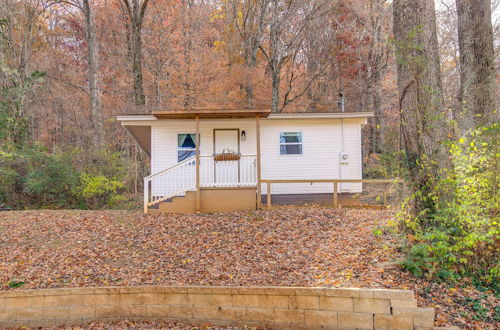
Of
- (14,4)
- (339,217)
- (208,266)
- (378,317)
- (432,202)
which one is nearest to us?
(378,317)

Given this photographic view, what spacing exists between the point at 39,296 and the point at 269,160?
7.75 m

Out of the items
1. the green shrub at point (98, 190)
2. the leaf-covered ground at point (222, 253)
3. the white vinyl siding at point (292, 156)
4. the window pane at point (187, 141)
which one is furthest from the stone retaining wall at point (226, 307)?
the green shrub at point (98, 190)

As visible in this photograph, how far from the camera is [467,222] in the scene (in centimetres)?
464

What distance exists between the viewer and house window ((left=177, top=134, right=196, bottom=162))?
11.4 m

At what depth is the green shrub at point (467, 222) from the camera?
181 inches

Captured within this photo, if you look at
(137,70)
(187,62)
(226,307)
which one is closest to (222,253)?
(226,307)

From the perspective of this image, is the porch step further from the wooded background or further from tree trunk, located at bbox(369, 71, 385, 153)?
tree trunk, located at bbox(369, 71, 385, 153)

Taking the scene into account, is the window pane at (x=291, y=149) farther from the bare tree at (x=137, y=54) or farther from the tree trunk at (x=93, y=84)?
the tree trunk at (x=93, y=84)

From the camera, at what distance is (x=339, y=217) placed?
8648mm

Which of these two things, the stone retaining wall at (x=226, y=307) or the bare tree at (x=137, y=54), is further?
the bare tree at (x=137, y=54)

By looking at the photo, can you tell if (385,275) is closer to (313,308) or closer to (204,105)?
(313,308)

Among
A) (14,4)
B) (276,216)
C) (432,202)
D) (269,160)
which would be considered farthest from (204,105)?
(432,202)

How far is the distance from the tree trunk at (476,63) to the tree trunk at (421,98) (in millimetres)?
2259

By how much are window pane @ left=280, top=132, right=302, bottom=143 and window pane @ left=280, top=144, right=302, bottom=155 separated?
0.46ft
